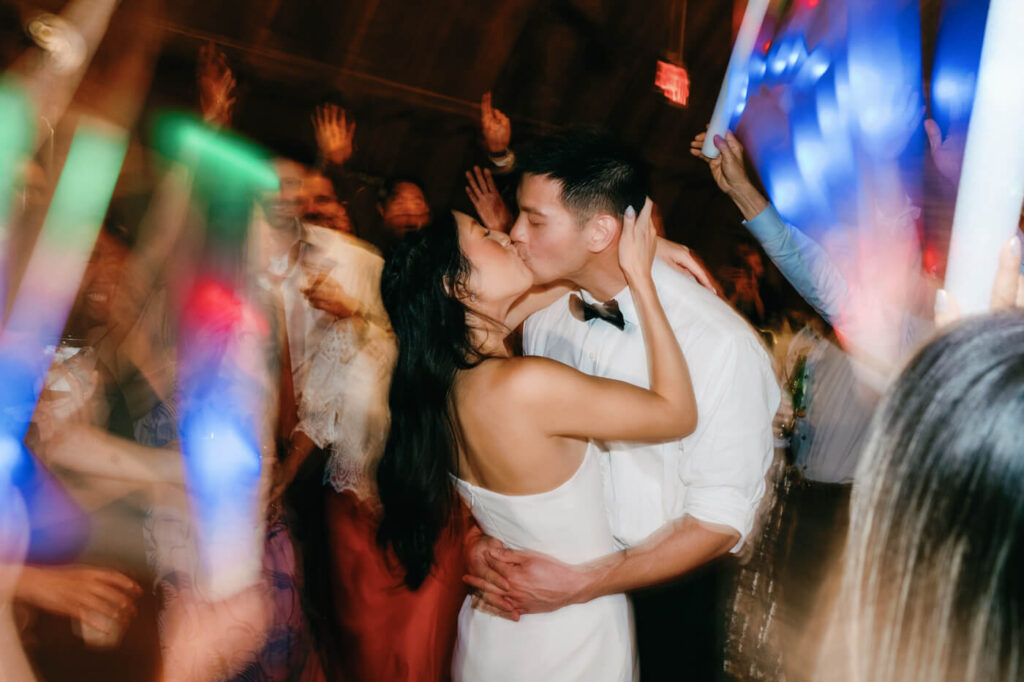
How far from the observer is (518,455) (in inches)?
61.9

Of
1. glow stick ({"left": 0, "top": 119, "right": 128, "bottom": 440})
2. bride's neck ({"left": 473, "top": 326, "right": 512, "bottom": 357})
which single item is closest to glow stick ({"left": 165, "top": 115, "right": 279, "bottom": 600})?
glow stick ({"left": 0, "top": 119, "right": 128, "bottom": 440})

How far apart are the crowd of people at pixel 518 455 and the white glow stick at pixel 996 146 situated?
0.19ft

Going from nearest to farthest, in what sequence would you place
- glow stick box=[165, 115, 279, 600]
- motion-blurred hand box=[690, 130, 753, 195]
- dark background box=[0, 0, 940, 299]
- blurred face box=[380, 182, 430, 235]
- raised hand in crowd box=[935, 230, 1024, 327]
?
raised hand in crowd box=[935, 230, 1024, 327] < motion-blurred hand box=[690, 130, 753, 195] < glow stick box=[165, 115, 279, 600] < blurred face box=[380, 182, 430, 235] < dark background box=[0, 0, 940, 299]

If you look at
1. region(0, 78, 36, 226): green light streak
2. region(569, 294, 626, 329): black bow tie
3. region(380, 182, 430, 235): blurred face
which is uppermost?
region(569, 294, 626, 329): black bow tie

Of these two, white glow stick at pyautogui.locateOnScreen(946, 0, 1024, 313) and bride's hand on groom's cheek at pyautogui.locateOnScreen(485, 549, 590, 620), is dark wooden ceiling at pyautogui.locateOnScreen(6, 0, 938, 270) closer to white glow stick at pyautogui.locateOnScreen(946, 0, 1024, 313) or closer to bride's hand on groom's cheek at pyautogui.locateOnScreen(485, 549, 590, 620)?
bride's hand on groom's cheek at pyautogui.locateOnScreen(485, 549, 590, 620)

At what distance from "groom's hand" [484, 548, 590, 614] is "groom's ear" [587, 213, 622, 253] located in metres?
0.82

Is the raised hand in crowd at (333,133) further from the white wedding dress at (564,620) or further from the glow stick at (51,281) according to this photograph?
the white wedding dress at (564,620)

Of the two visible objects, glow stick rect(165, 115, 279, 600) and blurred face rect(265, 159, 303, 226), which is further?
blurred face rect(265, 159, 303, 226)

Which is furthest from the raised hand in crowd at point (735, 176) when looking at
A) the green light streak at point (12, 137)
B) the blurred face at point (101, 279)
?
the blurred face at point (101, 279)

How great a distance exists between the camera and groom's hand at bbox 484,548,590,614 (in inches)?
62.5

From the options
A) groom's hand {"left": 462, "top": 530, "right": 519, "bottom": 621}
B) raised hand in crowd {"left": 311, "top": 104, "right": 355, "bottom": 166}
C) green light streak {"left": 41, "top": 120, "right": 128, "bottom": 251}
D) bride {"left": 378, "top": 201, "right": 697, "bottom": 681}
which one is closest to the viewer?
bride {"left": 378, "top": 201, "right": 697, "bottom": 681}

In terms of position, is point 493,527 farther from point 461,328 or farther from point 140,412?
point 140,412

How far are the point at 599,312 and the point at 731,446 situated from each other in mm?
509

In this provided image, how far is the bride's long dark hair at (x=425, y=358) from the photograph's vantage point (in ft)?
5.71
